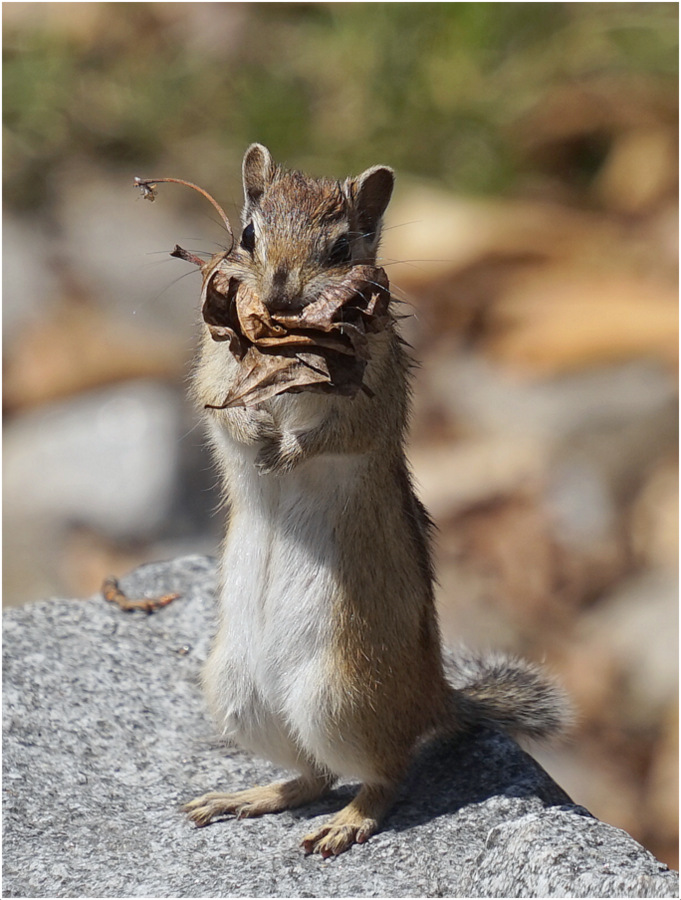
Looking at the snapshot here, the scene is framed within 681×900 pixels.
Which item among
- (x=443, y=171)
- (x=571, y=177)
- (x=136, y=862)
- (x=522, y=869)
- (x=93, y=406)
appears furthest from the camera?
(x=571, y=177)

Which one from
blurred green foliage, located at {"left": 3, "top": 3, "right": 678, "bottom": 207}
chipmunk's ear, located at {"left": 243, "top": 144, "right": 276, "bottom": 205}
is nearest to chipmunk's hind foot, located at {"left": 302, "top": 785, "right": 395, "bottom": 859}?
chipmunk's ear, located at {"left": 243, "top": 144, "right": 276, "bottom": 205}

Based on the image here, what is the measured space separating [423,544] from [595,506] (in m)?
5.57

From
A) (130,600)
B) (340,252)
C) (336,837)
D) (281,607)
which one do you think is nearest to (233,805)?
(336,837)

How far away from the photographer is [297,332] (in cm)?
321

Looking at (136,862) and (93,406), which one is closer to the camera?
(136,862)

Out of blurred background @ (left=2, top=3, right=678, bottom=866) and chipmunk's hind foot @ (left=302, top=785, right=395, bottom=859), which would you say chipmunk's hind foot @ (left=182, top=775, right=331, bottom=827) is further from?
blurred background @ (left=2, top=3, right=678, bottom=866)

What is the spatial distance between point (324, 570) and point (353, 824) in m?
0.70

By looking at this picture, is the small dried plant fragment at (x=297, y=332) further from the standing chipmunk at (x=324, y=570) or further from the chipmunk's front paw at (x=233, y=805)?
the chipmunk's front paw at (x=233, y=805)

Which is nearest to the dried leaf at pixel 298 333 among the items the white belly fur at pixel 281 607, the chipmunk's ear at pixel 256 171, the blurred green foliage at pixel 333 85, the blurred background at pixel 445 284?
the white belly fur at pixel 281 607

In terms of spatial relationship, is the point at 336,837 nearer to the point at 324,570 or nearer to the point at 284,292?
the point at 324,570

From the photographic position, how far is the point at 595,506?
9.15 meters

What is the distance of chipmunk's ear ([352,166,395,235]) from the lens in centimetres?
360

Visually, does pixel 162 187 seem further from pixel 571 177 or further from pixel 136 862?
pixel 136 862

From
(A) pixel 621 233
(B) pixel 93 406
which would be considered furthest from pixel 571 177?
(B) pixel 93 406
